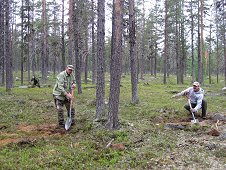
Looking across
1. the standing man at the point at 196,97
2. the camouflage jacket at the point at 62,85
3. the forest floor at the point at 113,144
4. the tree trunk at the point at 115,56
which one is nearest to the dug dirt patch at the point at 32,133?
the forest floor at the point at 113,144

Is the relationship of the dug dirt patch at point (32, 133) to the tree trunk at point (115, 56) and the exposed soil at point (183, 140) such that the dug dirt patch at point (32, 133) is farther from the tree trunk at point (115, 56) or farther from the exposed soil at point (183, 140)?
the tree trunk at point (115, 56)

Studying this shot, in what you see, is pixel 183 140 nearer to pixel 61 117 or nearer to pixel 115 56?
pixel 115 56

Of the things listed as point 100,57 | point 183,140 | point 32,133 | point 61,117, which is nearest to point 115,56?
point 100,57

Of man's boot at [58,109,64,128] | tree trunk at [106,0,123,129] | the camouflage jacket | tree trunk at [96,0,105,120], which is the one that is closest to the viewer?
tree trunk at [106,0,123,129]

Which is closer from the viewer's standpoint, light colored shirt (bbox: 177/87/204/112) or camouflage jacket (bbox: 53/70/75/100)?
camouflage jacket (bbox: 53/70/75/100)

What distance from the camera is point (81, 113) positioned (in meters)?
13.3

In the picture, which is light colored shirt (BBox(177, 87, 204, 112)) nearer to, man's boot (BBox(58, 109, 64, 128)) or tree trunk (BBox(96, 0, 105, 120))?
tree trunk (BBox(96, 0, 105, 120))

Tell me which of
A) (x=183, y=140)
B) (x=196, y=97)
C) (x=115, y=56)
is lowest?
(x=183, y=140)

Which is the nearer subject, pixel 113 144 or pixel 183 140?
pixel 113 144

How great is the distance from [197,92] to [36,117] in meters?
6.88

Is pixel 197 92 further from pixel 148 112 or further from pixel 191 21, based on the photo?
pixel 191 21

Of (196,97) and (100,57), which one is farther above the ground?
(100,57)

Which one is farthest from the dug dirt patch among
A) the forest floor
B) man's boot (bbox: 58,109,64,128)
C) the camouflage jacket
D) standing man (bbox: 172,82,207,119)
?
standing man (bbox: 172,82,207,119)

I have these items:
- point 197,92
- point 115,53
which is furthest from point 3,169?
point 197,92
